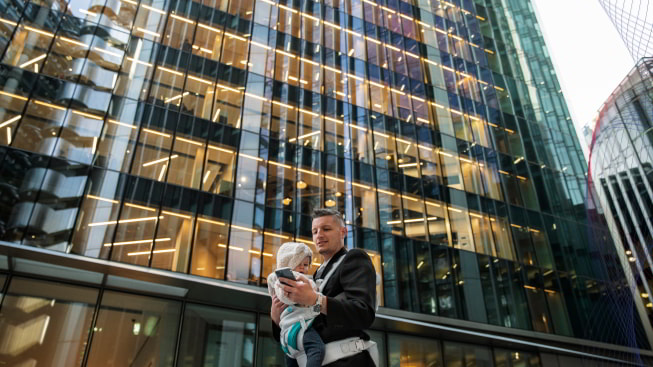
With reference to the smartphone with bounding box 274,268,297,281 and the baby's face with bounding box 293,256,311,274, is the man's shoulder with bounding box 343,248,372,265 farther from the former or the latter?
the smartphone with bounding box 274,268,297,281

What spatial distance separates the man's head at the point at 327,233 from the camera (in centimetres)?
361

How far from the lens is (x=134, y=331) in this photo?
537 inches

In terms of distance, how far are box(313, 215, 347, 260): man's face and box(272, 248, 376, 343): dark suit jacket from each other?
0.40 feet

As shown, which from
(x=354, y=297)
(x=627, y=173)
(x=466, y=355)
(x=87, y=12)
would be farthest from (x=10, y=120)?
(x=627, y=173)

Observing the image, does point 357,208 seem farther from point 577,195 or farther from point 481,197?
point 577,195

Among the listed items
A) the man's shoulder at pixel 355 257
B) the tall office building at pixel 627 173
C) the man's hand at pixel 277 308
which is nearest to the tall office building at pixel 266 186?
the tall office building at pixel 627 173

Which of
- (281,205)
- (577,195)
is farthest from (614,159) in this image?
(281,205)

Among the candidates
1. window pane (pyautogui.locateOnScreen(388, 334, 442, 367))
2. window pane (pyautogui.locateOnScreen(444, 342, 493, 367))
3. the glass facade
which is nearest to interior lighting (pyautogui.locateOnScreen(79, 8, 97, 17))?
the glass facade

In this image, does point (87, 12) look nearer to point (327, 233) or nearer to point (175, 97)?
point (175, 97)

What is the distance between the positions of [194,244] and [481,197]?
14567 millimetres

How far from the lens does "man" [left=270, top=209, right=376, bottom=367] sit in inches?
113

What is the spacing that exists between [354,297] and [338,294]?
0.25 m

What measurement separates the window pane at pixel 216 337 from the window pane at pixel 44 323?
2.83 m

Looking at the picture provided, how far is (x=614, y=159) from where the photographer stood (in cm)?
3719
